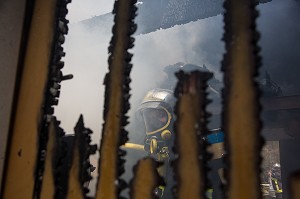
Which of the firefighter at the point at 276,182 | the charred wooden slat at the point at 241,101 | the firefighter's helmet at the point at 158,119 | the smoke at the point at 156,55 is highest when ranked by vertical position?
the smoke at the point at 156,55

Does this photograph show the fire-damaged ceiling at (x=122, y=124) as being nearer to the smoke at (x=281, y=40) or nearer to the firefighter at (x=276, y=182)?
the firefighter at (x=276, y=182)

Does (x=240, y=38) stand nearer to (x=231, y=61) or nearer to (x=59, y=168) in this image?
(x=231, y=61)

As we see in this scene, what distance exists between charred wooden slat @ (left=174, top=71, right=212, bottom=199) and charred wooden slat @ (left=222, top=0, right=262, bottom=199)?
4.3 inches

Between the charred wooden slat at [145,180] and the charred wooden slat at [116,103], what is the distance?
0.09 metres

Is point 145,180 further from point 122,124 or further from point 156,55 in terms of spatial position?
point 156,55

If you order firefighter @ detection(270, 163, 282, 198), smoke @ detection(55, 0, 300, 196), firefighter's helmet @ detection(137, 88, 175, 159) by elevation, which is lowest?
firefighter @ detection(270, 163, 282, 198)

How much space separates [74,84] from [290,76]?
10.2 meters

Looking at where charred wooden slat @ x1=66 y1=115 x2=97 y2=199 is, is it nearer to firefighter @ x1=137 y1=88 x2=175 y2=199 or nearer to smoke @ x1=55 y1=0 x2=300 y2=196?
firefighter @ x1=137 y1=88 x2=175 y2=199

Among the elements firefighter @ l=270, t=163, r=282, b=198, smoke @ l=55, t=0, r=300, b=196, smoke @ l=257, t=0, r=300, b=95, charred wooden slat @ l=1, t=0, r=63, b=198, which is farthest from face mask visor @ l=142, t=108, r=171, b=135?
smoke @ l=257, t=0, r=300, b=95

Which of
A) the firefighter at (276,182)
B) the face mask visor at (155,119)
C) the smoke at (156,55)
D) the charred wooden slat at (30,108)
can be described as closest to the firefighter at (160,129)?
the face mask visor at (155,119)

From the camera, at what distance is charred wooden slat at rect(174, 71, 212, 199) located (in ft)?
4.03

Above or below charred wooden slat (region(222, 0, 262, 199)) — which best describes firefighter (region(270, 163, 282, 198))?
below

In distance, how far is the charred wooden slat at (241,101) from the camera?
1.14m

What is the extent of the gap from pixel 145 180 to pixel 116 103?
428mm
